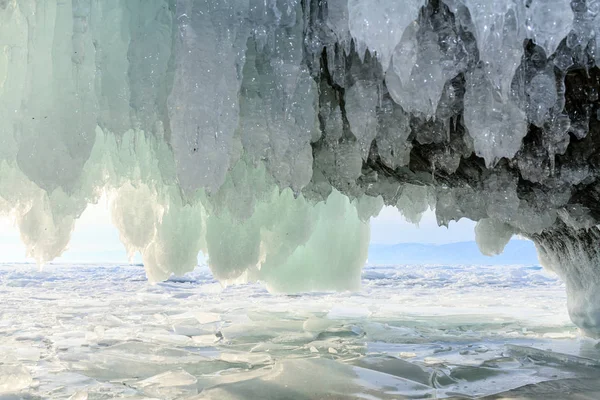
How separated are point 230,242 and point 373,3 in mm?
3700

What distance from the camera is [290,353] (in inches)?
184

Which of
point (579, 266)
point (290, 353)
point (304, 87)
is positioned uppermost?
point (304, 87)

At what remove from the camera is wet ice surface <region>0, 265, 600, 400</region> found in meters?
3.32

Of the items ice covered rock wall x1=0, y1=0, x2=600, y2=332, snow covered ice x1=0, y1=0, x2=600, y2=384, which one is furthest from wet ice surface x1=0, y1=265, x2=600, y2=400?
ice covered rock wall x1=0, y1=0, x2=600, y2=332

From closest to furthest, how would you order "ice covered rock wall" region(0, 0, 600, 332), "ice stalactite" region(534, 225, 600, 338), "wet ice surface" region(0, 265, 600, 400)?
1. "ice covered rock wall" region(0, 0, 600, 332)
2. "wet ice surface" region(0, 265, 600, 400)
3. "ice stalactite" region(534, 225, 600, 338)

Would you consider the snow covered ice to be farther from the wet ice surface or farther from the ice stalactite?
the ice stalactite

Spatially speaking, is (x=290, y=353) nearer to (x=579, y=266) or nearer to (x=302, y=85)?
(x=302, y=85)

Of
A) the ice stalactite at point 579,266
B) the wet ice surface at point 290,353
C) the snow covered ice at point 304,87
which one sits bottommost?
the wet ice surface at point 290,353

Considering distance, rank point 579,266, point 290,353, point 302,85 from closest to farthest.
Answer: point 302,85 → point 290,353 → point 579,266

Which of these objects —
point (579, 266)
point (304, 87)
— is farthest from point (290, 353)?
point (579, 266)

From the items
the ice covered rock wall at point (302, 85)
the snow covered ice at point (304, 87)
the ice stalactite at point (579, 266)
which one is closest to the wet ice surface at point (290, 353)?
the ice stalactite at point (579, 266)

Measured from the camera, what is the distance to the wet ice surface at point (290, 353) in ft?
10.9

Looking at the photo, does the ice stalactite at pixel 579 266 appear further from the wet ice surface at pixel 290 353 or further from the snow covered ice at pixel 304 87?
the snow covered ice at pixel 304 87

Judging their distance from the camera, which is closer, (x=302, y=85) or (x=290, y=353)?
(x=302, y=85)
